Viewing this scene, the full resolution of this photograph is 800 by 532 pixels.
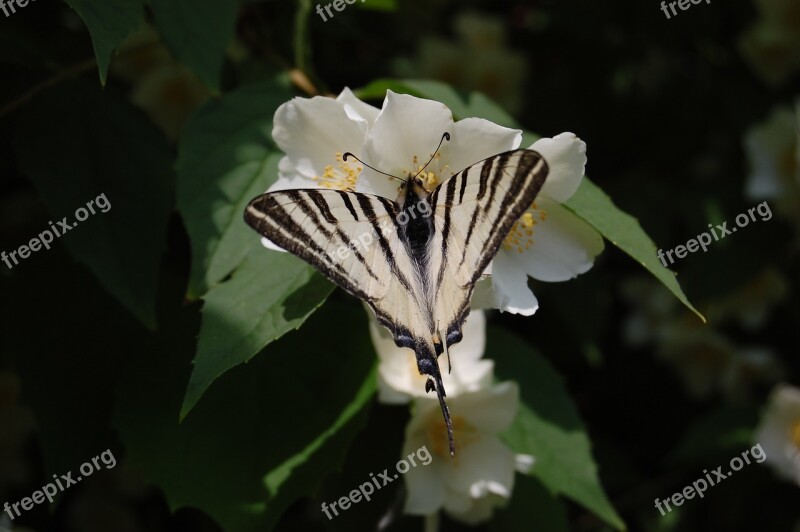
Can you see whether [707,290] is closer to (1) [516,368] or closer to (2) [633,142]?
(2) [633,142]

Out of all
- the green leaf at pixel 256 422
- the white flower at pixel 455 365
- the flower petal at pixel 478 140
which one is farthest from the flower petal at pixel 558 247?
the green leaf at pixel 256 422

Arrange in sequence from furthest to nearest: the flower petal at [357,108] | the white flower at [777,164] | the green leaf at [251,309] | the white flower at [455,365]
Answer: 1. the white flower at [777,164]
2. the white flower at [455,365]
3. the flower petal at [357,108]
4. the green leaf at [251,309]

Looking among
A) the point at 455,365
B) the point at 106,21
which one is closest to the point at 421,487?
the point at 455,365

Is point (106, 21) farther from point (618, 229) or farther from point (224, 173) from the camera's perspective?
point (618, 229)

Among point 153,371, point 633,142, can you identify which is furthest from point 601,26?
point 153,371

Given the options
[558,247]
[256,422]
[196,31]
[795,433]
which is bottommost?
[795,433]

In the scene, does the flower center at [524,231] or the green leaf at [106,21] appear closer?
the green leaf at [106,21]

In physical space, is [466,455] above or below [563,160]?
below

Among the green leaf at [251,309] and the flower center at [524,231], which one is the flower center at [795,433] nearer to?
the flower center at [524,231]
